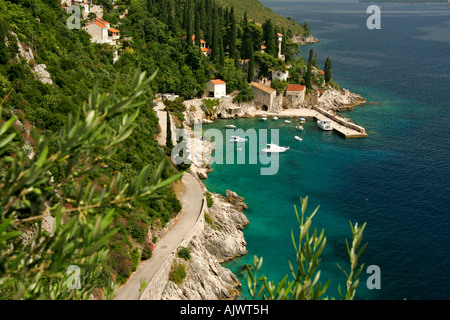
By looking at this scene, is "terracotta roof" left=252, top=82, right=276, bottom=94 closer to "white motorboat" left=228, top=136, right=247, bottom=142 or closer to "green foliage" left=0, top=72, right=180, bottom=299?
"white motorboat" left=228, top=136, right=247, bottom=142

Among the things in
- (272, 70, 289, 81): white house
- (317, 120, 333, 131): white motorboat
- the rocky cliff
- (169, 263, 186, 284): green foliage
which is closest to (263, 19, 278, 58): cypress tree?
(272, 70, 289, 81): white house

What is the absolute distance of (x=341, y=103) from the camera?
248 feet

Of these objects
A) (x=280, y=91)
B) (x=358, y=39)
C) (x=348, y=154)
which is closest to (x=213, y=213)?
(x=348, y=154)

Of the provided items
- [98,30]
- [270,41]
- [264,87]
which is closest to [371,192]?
[264,87]

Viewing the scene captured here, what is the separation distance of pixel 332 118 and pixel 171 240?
152ft

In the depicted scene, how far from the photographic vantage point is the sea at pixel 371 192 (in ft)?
103

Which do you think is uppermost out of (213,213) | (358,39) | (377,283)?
(358,39)

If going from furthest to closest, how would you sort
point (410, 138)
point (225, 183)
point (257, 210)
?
point (410, 138)
point (225, 183)
point (257, 210)

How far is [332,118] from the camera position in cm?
6781

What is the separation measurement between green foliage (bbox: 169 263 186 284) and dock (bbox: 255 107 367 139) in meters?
40.9

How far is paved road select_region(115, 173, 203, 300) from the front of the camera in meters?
22.8

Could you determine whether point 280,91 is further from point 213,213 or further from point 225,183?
point 213,213

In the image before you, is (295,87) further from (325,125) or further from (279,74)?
(325,125)

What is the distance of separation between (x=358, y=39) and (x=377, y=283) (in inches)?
5522
